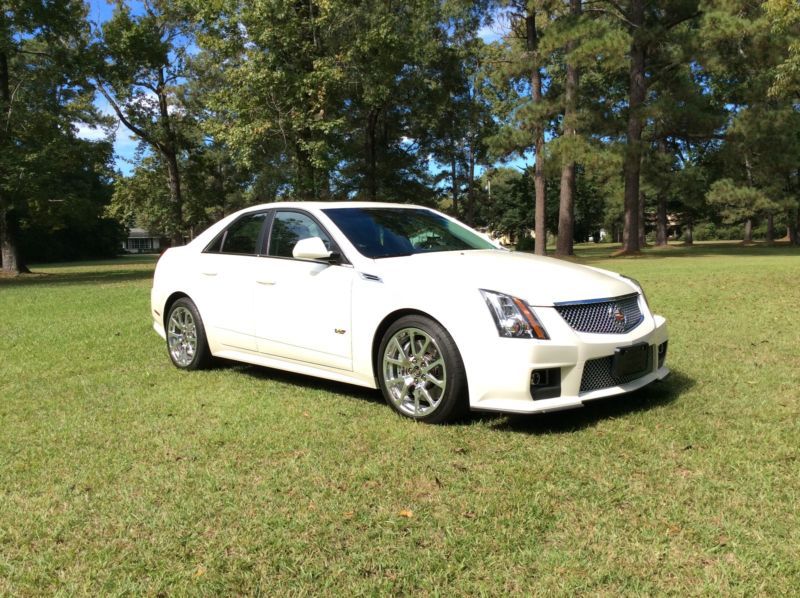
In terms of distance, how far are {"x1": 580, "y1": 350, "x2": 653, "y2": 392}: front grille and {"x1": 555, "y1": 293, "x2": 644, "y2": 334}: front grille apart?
0.69ft

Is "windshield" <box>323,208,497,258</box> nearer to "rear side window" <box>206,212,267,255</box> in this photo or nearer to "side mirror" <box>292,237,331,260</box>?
"side mirror" <box>292,237,331,260</box>

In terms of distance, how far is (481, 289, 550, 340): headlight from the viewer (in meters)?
4.24

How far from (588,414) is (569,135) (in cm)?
2436

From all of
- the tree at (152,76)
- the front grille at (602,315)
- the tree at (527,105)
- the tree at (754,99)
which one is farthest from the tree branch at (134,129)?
the front grille at (602,315)

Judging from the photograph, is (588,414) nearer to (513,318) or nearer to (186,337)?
(513,318)

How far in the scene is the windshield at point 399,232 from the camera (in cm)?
536

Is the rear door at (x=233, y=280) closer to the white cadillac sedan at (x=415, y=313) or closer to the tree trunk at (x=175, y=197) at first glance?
the white cadillac sedan at (x=415, y=313)

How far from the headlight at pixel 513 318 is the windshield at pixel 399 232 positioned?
121cm

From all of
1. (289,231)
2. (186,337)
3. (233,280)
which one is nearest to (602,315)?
(289,231)

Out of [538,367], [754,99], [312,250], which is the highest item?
[754,99]

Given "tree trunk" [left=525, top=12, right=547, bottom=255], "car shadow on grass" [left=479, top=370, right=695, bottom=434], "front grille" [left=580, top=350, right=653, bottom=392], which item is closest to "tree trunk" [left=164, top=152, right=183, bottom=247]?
"tree trunk" [left=525, top=12, right=547, bottom=255]

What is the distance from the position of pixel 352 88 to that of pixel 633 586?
2708 cm

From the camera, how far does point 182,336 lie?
21.9 ft

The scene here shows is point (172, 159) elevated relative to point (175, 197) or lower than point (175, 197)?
elevated
